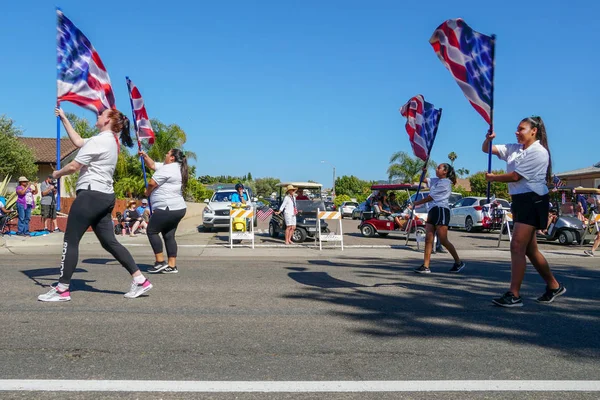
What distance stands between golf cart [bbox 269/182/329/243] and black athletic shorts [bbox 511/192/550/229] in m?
9.45

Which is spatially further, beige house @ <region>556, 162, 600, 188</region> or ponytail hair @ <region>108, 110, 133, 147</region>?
beige house @ <region>556, 162, 600, 188</region>

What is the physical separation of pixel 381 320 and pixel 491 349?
3.73 feet

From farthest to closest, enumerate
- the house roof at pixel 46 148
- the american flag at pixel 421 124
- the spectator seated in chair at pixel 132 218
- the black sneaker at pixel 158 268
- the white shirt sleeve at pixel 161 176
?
1. the house roof at pixel 46 148
2. the spectator seated in chair at pixel 132 218
3. the american flag at pixel 421 124
4. the black sneaker at pixel 158 268
5. the white shirt sleeve at pixel 161 176

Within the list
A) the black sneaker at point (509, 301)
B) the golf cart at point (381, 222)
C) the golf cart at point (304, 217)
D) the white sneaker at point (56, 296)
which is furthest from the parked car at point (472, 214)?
the white sneaker at point (56, 296)

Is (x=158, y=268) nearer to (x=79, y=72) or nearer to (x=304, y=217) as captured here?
(x=79, y=72)

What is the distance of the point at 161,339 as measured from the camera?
14.3ft

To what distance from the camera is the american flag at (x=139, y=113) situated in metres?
11.6

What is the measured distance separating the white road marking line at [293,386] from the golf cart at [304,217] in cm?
1167

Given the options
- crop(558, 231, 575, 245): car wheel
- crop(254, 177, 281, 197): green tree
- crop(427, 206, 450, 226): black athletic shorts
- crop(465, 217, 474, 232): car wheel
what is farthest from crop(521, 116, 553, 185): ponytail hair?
crop(254, 177, 281, 197): green tree

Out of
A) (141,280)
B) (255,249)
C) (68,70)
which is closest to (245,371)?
(141,280)

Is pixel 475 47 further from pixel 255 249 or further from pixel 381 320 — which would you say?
pixel 255 249

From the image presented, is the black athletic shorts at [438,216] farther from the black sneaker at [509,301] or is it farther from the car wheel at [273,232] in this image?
the car wheel at [273,232]

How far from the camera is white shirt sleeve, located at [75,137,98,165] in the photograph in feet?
18.6

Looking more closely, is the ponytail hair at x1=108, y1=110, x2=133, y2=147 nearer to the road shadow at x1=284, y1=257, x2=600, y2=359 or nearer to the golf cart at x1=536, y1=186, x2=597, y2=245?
the road shadow at x1=284, y1=257, x2=600, y2=359
